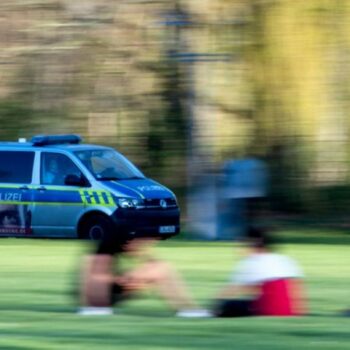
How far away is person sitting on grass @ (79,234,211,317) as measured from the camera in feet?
43.0

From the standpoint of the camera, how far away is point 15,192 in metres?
24.6

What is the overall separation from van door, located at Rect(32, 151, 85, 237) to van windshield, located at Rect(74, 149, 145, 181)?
310 mm

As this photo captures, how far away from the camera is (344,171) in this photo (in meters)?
29.2

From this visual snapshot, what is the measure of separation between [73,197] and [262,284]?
1194cm

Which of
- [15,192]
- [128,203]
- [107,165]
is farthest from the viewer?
[107,165]

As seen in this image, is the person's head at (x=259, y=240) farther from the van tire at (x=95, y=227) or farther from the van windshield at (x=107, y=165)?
the van windshield at (x=107, y=165)

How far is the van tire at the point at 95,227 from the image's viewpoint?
24172mm

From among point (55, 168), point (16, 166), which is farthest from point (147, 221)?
point (16, 166)

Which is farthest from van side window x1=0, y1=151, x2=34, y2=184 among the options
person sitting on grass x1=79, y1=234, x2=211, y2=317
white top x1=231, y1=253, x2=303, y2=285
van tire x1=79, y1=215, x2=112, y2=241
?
white top x1=231, y1=253, x2=303, y2=285

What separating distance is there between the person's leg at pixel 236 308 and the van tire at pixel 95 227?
11301 mm

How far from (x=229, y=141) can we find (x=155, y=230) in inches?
234

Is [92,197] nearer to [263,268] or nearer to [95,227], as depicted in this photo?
[95,227]

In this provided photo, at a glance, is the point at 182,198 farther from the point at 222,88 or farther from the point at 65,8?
the point at 65,8

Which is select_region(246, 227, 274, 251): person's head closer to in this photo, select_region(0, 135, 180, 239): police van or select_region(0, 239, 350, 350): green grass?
select_region(0, 239, 350, 350): green grass
